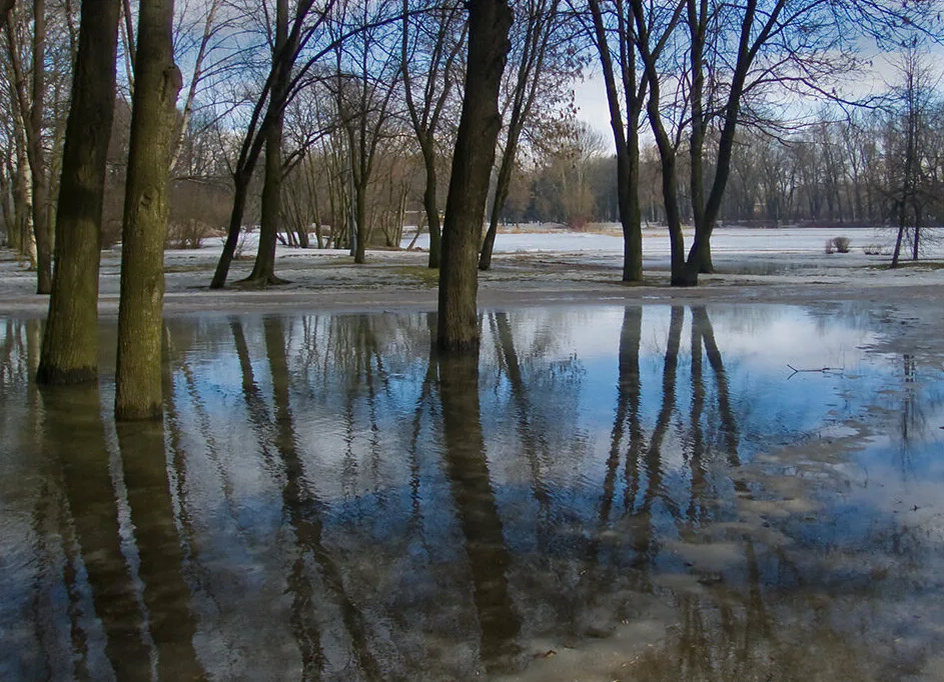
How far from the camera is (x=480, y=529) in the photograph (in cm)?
464

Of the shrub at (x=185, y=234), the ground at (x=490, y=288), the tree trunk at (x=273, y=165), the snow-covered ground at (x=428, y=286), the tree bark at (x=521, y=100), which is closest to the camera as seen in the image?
the ground at (x=490, y=288)

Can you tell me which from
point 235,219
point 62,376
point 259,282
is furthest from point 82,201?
point 259,282

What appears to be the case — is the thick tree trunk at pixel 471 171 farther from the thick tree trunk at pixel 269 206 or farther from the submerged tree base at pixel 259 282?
the submerged tree base at pixel 259 282

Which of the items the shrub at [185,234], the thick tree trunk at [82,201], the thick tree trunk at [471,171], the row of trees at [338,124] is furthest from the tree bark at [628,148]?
the shrub at [185,234]

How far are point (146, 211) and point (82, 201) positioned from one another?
7.58 feet

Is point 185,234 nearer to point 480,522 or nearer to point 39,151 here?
point 39,151

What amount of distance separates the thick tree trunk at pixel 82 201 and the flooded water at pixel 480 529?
22.7 inches

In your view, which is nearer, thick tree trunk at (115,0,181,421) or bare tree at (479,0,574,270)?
thick tree trunk at (115,0,181,421)

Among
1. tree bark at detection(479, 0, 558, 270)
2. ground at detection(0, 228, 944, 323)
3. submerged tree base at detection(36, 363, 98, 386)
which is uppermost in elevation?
tree bark at detection(479, 0, 558, 270)

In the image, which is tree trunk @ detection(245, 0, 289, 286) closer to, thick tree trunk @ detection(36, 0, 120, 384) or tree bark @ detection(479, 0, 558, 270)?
tree bark @ detection(479, 0, 558, 270)

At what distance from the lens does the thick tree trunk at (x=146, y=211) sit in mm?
6844

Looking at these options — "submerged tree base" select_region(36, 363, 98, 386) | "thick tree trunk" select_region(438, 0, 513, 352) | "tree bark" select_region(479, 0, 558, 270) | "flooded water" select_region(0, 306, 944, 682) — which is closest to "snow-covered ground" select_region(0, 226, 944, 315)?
"tree bark" select_region(479, 0, 558, 270)

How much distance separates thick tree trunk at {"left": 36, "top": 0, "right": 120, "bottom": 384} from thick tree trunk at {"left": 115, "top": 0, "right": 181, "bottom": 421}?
195 centimetres

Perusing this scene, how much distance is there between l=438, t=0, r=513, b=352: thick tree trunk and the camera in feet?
34.7
